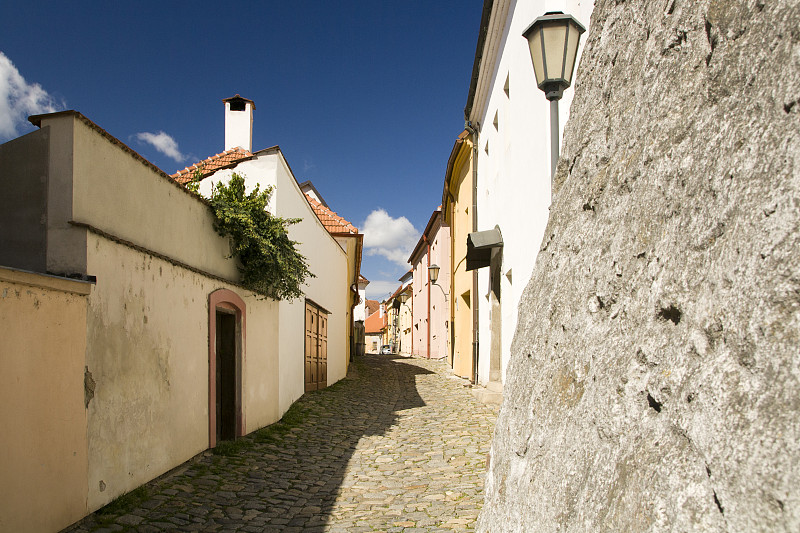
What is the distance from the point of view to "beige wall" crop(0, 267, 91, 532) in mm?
3695

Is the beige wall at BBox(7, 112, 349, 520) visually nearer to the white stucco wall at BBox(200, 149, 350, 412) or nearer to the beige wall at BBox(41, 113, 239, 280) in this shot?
the beige wall at BBox(41, 113, 239, 280)

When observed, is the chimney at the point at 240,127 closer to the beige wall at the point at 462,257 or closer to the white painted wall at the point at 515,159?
the beige wall at the point at 462,257

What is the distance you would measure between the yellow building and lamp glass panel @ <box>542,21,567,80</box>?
33.6ft

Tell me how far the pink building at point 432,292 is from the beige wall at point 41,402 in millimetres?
19502

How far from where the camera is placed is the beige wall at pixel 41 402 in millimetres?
3695

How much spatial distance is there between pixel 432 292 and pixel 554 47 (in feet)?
86.9

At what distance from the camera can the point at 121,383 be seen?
16.6 ft

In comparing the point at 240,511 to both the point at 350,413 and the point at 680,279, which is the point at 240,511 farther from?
the point at 350,413

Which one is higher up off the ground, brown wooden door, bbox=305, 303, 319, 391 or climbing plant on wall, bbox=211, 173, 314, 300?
climbing plant on wall, bbox=211, 173, 314, 300

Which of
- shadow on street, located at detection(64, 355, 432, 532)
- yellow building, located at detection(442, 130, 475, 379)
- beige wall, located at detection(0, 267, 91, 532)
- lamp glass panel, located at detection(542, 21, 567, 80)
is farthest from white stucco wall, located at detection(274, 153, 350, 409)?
lamp glass panel, located at detection(542, 21, 567, 80)

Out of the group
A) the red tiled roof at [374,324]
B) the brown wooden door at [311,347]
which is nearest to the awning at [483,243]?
the brown wooden door at [311,347]

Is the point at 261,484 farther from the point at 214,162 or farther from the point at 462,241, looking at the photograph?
the point at 462,241

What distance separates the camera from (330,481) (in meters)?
6.43

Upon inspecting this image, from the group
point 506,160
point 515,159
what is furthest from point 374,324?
point 515,159
